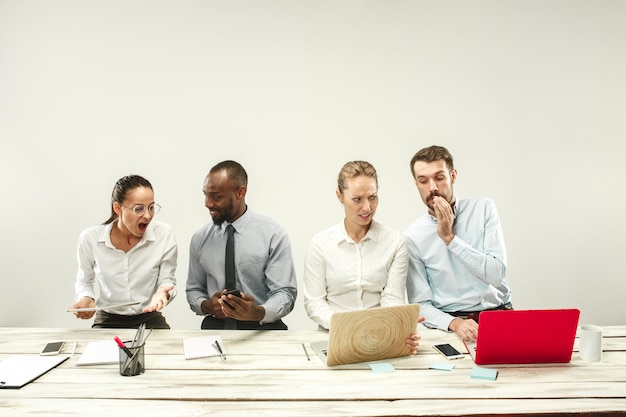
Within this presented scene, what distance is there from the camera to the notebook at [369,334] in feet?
5.03

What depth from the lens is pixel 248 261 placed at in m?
2.49

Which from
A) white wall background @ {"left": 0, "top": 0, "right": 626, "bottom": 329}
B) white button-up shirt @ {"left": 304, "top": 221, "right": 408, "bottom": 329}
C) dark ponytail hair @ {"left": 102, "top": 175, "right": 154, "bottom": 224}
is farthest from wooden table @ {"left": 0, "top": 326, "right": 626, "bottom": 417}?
white wall background @ {"left": 0, "top": 0, "right": 626, "bottom": 329}

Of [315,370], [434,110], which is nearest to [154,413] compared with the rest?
[315,370]

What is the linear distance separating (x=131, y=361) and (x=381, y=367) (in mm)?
811

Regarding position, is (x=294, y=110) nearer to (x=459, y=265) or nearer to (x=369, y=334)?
(x=459, y=265)

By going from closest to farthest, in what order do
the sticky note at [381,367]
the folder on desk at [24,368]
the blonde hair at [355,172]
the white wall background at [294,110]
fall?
the folder on desk at [24,368], the sticky note at [381,367], the blonde hair at [355,172], the white wall background at [294,110]

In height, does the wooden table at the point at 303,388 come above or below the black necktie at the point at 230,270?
below

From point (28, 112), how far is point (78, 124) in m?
0.36

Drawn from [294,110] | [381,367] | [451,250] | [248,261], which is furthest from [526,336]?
[294,110]

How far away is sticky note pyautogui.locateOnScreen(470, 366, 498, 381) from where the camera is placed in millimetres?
1456

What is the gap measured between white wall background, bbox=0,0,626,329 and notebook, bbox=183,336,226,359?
161cm

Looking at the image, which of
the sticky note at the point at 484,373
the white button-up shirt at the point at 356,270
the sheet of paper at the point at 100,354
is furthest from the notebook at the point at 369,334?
the sheet of paper at the point at 100,354

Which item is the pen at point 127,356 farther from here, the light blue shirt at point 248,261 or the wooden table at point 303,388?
the light blue shirt at point 248,261

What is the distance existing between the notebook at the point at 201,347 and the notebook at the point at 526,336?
915mm
